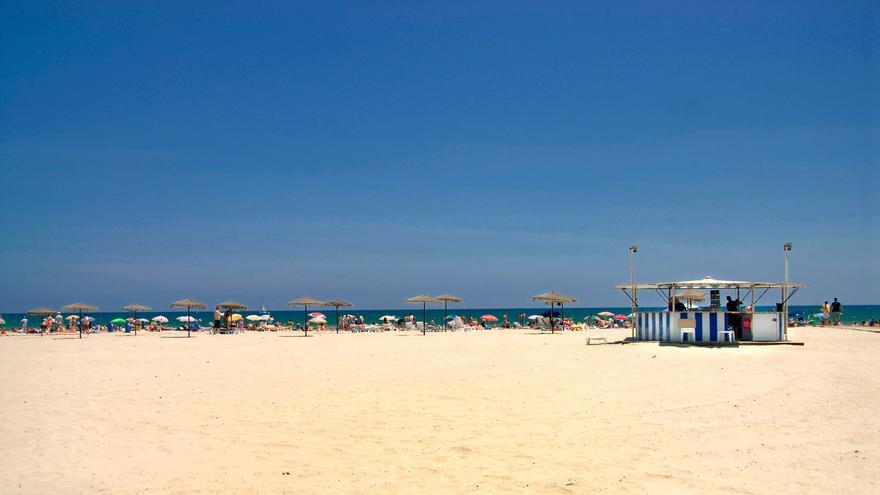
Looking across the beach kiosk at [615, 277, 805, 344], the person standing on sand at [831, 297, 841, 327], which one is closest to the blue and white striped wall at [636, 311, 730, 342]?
the beach kiosk at [615, 277, 805, 344]

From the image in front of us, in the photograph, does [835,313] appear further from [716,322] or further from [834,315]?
[716,322]

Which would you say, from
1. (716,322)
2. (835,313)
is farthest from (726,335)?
(835,313)

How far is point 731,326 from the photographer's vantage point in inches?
840

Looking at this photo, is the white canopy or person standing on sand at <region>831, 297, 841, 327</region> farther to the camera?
person standing on sand at <region>831, 297, 841, 327</region>

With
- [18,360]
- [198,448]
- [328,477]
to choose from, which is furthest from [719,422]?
[18,360]

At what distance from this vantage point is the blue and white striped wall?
20.5m

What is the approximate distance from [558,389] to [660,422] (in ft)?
10.1

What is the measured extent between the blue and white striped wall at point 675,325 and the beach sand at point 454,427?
3561mm

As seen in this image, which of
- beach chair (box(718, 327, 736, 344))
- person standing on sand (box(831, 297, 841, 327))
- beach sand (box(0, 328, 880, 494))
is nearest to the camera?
beach sand (box(0, 328, 880, 494))

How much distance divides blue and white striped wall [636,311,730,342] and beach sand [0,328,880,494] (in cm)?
356

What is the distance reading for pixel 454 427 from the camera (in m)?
9.64

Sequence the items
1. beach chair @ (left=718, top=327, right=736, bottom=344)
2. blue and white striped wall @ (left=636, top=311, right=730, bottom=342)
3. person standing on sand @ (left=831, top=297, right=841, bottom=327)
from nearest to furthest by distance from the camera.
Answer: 1. beach chair @ (left=718, top=327, right=736, bottom=344)
2. blue and white striped wall @ (left=636, top=311, right=730, bottom=342)
3. person standing on sand @ (left=831, top=297, right=841, bottom=327)

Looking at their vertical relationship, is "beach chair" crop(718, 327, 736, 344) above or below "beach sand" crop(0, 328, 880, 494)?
above

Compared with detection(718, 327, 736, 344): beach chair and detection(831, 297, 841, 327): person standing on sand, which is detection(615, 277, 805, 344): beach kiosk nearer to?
detection(718, 327, 736, 344): beach chair
